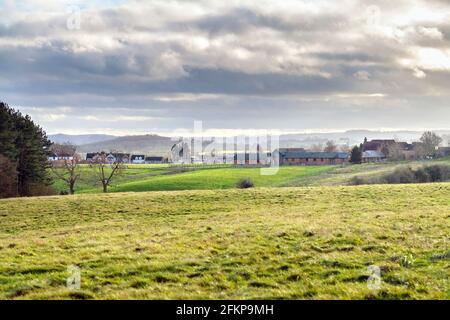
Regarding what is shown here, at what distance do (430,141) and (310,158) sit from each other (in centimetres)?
3704

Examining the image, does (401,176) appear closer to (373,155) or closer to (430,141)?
(430,141)

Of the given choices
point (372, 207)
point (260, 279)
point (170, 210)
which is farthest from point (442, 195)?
point (260, 279)

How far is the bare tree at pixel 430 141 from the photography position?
138375 mm

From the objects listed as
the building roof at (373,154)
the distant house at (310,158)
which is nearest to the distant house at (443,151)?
the building roof at (373,154)

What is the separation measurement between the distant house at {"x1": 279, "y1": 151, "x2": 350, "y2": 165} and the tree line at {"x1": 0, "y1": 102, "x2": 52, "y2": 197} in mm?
87722

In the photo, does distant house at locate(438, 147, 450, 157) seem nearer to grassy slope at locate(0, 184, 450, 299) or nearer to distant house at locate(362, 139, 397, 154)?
distant house at locate(362, 139, 397, 154)

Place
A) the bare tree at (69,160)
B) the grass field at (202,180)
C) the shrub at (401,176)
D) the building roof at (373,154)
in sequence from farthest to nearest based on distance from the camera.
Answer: the building roof at (373,154), the grass field at (202,180), the bare tree at (69,160), the shrub at (401,176)

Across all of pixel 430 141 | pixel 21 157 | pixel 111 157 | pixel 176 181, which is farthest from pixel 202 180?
pixel 430 141

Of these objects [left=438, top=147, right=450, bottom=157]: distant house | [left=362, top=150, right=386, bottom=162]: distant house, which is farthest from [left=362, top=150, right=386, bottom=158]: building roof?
[left=438, top=147, right=450, bottom=157]: distant house

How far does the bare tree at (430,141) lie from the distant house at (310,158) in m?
23.4

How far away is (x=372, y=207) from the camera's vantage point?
32.2m

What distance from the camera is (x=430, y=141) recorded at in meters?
142

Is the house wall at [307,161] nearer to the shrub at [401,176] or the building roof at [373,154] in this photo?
the building roof at [373,154]
